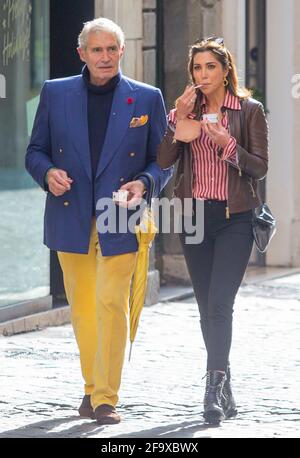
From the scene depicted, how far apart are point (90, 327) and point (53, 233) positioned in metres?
0.49

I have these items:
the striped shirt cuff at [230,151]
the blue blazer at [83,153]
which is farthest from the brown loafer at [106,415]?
the striped shirt cuff at [230,151]

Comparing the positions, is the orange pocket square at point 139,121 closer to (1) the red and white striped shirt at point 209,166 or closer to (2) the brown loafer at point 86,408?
(1) the red and white striped shirt at point 209,166

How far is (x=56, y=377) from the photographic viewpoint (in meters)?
8.40

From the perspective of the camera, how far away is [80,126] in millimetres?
7172

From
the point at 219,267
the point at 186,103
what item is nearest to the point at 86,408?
the point at 219,267

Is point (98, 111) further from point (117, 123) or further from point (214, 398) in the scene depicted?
point (214, 398)

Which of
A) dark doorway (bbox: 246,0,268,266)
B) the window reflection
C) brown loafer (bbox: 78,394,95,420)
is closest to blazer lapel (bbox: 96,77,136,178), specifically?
brown loafer (bbox: 78,394,95,420)

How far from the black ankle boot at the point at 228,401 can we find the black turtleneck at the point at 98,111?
1189 mm

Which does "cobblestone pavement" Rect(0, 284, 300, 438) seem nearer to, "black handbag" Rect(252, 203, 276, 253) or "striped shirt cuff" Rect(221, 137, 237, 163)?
"black handbag" Rect(252, 203, 276, 253)

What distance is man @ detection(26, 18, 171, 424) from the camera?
707 centimetres

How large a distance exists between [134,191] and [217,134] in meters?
0.48

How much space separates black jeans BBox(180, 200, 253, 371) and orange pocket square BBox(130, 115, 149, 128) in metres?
0.50

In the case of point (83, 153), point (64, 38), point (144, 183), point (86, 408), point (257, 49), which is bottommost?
point (86, 408)
